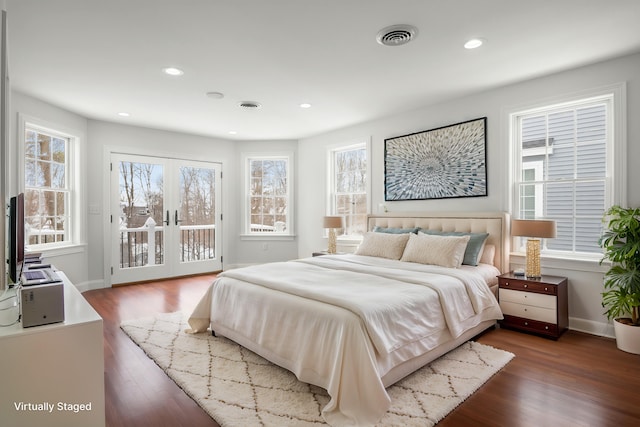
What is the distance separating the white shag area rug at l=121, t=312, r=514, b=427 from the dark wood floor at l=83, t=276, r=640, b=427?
3.0 inches

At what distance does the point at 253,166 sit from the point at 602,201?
530 cm

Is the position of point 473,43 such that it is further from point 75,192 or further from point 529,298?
point 75,192

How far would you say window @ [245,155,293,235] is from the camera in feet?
21.8

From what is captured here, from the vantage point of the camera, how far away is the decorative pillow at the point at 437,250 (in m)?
3.49

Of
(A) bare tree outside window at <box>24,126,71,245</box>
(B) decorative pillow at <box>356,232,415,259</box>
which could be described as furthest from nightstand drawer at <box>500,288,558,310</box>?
(A) bare tree outside window at <box>24,126,71,245</box>

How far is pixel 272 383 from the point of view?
2.37 m

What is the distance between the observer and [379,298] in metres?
2.33

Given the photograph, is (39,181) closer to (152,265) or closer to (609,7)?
(152,265)

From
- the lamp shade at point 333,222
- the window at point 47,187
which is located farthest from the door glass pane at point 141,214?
the lamp shade at point 333,222

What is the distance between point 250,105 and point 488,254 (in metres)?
3.33

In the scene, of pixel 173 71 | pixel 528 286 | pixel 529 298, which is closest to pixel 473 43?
pixel 528 286

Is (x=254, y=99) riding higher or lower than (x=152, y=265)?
higher

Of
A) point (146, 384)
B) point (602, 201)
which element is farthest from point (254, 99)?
point (602, 201)

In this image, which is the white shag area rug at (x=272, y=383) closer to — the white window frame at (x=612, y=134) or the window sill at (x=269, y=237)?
the white window frame at (x=612, y=134)
